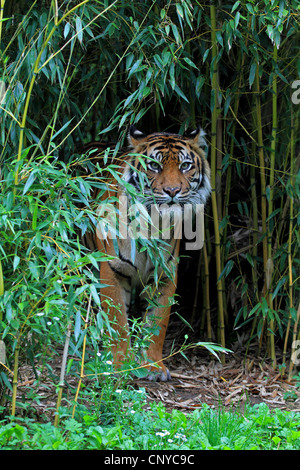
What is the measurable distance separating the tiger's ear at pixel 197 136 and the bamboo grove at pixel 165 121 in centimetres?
8

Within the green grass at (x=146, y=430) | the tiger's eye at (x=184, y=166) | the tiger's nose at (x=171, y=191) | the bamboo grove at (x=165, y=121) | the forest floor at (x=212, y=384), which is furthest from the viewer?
the tiger's eye at (x=184, y=166)

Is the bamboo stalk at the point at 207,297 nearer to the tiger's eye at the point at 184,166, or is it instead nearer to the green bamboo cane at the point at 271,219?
the green bamboo cane at the point at 271,219

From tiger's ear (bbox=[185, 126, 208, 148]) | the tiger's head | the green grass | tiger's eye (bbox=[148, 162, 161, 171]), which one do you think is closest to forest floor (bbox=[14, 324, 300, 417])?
the green grass

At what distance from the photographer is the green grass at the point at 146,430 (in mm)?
2648

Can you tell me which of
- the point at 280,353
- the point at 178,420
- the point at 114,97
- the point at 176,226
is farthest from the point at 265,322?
the point at 114,97

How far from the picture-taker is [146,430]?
2.90 m

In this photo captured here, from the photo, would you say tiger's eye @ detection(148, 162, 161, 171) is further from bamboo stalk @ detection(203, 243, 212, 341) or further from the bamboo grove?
bamboo stalk @ detection(203, 243, 212, 341)

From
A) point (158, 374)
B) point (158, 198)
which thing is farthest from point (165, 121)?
point (158, 374)

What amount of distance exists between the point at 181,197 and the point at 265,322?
1.03m

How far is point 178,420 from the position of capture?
9.86 ft

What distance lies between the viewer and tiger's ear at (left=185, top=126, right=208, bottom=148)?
414 centimetres

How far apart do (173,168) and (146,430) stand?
1.68 meters

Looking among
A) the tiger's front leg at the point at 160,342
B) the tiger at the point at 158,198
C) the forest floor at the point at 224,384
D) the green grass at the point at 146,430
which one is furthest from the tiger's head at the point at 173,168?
the green grass at the point at 146,430
